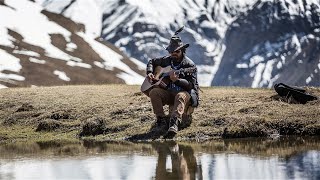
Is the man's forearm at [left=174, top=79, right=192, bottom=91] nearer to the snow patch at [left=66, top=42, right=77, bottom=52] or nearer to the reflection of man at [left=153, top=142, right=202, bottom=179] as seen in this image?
the reflection of man at [left=153, top=142, right=202, bottom=179]

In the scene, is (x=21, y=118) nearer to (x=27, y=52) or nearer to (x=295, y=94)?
(x=295, y=94)

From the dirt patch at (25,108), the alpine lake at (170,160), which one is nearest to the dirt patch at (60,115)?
the dirt patch at (25,108)

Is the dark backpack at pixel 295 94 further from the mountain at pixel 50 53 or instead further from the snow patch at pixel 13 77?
the snow patch at pixel 13 77

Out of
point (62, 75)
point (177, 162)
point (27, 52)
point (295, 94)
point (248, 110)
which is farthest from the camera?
point (27, 52)

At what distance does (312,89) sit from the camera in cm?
2803

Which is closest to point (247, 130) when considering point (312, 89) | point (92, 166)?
point (92, 166)

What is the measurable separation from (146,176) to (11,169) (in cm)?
310

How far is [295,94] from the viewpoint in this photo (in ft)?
78.1

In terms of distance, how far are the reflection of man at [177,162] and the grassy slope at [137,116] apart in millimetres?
2448

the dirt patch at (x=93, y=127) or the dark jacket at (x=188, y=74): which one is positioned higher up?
the dark jacket at (x=188, y=74)

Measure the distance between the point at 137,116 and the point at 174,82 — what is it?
4.12 meters

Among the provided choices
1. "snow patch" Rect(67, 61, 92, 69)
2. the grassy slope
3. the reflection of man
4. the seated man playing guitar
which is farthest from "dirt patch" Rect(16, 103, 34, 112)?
"snow patch" Rect(67, 61, 92, 69)

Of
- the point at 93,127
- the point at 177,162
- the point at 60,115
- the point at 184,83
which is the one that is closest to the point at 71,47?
the point at 60,115

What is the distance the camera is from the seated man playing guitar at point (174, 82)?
19594mm
